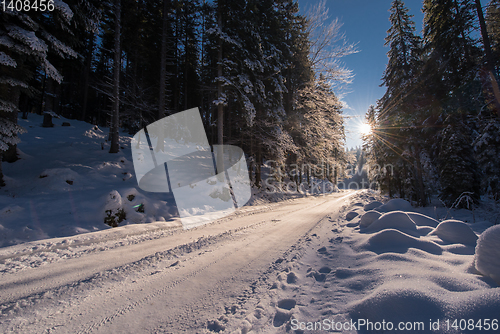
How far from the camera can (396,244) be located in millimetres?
2957

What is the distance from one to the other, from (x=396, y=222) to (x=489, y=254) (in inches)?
75.7

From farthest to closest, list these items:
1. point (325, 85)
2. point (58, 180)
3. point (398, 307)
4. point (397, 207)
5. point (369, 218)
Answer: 1. point (325, 85)
2. point (58, 180)
3. point (397, 207)
4. point (369, 218)
5. point (398, 307)

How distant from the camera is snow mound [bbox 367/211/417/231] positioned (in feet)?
12.0

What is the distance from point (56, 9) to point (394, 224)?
12.3 m

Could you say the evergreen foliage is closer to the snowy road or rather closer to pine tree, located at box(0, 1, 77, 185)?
pine tree, located at box(0, 1, 77, 185)

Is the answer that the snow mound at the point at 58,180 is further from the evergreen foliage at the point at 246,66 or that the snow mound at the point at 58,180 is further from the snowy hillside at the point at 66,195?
the evergreen foliage at the point at 246,66

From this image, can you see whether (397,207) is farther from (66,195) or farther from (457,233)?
(66,195)

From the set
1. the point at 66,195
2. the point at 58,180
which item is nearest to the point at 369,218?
the point at 66,195

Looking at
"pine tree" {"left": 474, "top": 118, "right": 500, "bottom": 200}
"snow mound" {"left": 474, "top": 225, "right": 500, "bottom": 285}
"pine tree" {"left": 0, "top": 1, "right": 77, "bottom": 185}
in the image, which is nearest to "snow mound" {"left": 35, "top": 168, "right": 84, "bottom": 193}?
"pine tree" {"left": 0, "top": 1, "right": 77, "bottom": 185}

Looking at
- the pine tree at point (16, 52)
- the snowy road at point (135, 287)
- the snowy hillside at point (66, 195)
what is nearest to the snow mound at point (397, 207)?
A: the snowy road at point (135, 287)

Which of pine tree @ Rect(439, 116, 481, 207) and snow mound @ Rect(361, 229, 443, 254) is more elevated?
pine tree @ Rect(439, 116, 481, 207)

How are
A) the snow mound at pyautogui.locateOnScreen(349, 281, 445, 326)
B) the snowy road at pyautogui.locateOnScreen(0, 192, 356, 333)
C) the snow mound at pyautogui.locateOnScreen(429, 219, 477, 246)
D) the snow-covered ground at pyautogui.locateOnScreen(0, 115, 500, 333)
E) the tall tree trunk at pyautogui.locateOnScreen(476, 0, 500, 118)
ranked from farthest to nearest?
the tall tree trunk at pyautogui.locateOnScreen(476, 0, 500, 118)
the snow mound at pyautogui.locateOnScreen(429, 219, 477, 246)
the snowy road at pyautogui.locateOnScreen(0, 192, 356, 333)
the snow-covered ground at pyautogui.locateOnScreen(0, 115, 500, 333)
the snow mound at pyautogui.locateOnScreen(349, 281, 445, 326)

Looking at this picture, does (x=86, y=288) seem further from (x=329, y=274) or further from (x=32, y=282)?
(x=329, y=274)

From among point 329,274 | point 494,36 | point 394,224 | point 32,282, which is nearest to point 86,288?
point 32,282
